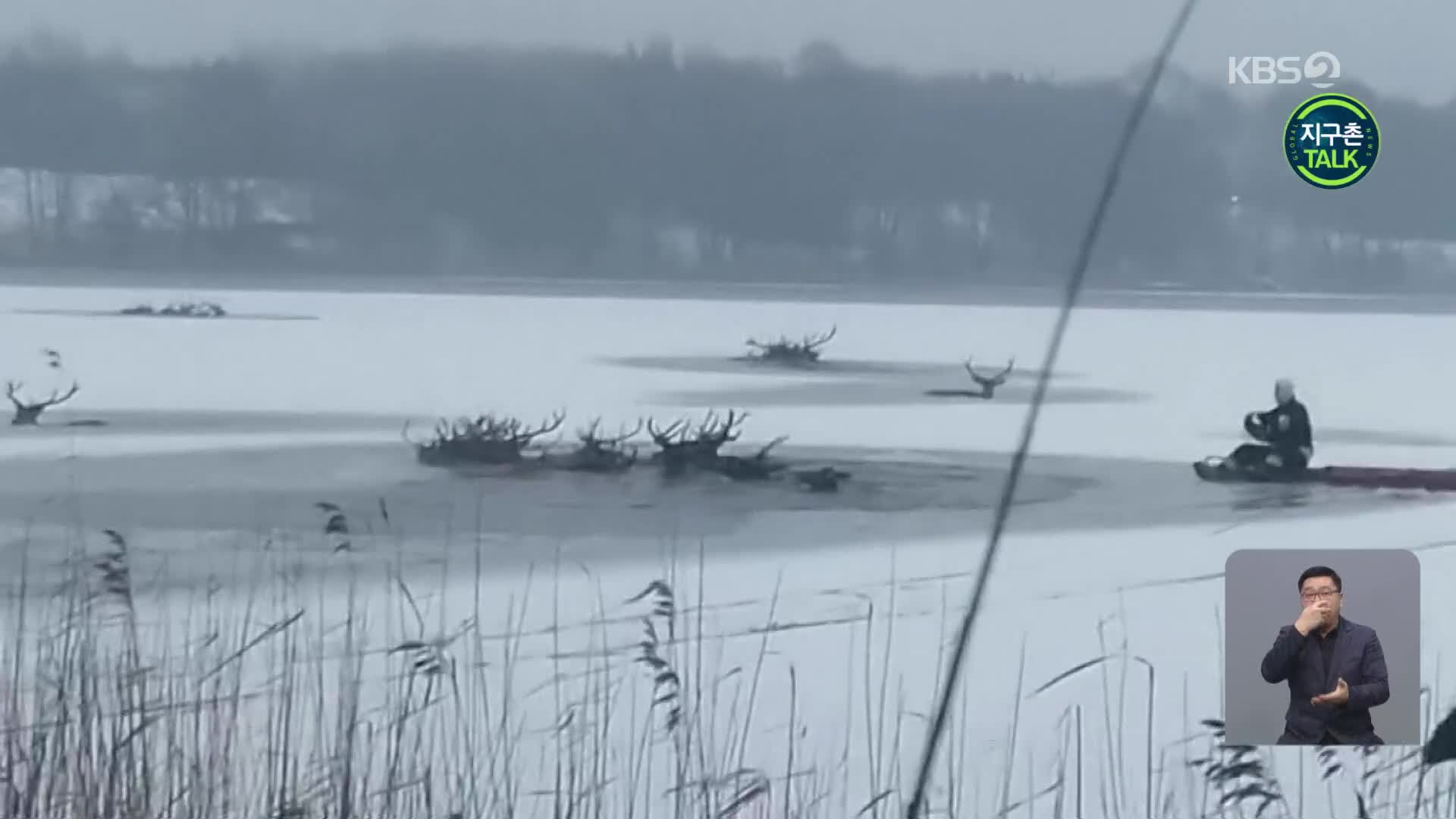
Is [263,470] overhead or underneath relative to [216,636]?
overhead

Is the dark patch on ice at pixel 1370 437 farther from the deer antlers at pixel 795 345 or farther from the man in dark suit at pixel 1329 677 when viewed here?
the deer antlers at pixel 795 345

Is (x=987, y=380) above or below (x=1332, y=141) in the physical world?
below

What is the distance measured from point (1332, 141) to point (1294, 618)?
83 centimetres

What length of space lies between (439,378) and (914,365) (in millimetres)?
807

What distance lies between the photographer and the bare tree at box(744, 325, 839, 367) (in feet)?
7.09

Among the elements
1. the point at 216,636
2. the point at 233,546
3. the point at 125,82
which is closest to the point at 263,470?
the point at 233,546

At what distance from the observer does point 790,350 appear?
2164mm

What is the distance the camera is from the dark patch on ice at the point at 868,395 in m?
2.14

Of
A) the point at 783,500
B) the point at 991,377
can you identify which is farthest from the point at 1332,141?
the point at 783,500

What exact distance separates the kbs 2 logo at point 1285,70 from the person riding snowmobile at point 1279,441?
20.5 inches

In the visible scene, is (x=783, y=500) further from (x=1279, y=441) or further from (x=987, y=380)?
(x=1279, y=441)

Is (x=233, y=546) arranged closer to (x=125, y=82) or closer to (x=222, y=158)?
(x=222, y=158)

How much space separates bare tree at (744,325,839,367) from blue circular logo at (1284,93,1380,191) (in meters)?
0.88

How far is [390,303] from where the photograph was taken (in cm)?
219
